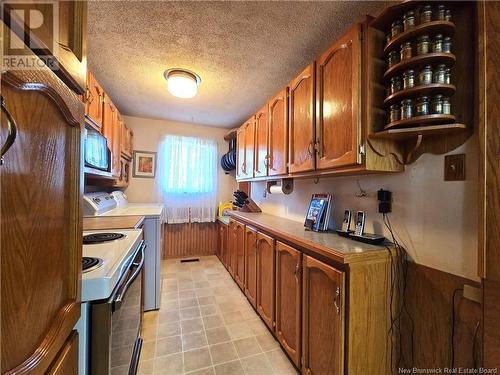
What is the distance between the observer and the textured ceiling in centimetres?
128

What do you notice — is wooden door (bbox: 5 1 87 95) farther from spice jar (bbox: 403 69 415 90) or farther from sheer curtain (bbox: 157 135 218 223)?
sheer curtain (bbox: 157 135 218 223)

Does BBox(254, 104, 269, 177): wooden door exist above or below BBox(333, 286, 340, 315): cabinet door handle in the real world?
above

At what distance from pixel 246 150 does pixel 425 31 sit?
2.06 m

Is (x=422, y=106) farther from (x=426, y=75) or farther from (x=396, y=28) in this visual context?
(x=396, y=28)

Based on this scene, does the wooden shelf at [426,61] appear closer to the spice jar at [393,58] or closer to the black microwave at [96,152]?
the spice jar at [393,58]

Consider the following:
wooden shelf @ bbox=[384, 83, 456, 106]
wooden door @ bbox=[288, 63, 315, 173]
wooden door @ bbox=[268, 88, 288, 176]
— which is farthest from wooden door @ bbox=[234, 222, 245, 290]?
wooden shelf @ bbox=[384, 83, 456, 106]

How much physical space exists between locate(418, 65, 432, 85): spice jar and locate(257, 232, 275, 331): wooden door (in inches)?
53.2

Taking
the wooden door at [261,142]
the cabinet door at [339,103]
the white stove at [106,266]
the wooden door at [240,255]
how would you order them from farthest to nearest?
the wooden door at [240,255]
the wooden door at [261,142]
the cabinet door at [339,103]
the white stove at [106,266]

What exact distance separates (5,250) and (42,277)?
0.47 ft

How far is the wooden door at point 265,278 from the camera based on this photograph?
5.81 feet

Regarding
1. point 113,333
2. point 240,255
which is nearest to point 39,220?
point 113,333

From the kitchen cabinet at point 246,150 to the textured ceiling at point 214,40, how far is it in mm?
434

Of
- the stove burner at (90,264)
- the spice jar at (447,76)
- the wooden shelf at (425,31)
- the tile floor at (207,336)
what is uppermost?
the wooden shelf at (425,31)

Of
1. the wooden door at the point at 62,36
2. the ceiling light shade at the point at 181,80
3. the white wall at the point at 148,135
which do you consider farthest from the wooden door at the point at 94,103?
the white wall at the point at 148,135
